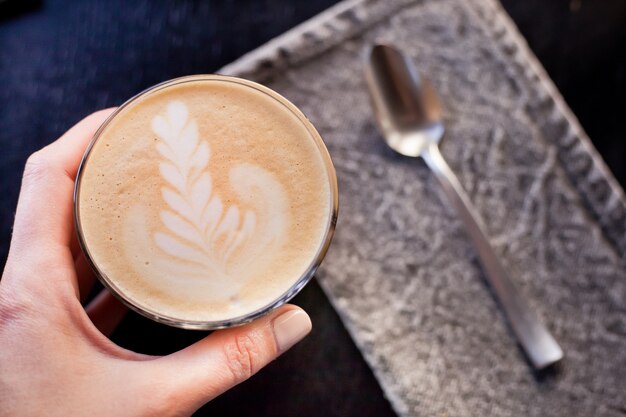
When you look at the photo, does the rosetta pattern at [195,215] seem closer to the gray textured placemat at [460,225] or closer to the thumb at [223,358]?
the thumb at [223,358]

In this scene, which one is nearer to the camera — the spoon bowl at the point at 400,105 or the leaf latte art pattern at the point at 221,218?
the leaf latte art pattern at the point at 221,218

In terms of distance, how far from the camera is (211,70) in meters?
0.86

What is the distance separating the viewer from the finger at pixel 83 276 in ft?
2.50

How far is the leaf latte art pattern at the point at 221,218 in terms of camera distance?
601mm

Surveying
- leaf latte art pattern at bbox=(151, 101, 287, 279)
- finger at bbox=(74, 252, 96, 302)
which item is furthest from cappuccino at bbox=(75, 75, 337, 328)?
finger at bbox=(74, 252, 96, 302)

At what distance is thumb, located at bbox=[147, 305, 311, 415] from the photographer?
61 centimetres

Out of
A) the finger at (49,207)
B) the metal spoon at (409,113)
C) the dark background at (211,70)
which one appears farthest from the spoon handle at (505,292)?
the finger at (49,207)

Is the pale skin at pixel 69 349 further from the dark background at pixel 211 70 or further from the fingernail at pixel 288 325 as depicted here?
the dark background at pixel 211 70

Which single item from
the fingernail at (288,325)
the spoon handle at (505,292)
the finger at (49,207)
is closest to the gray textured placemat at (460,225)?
the spoon handle at (505,292)

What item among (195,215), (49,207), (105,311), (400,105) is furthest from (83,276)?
(400,105)

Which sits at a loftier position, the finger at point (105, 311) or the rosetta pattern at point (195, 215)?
the rosetta pattern at point (195, 215)

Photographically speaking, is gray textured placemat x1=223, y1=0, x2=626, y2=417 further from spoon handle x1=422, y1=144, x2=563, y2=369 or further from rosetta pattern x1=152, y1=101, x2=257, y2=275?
rosetta pattern x1=152, y1=101, x2=257, y2=275

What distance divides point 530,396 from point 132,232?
22.0 inches

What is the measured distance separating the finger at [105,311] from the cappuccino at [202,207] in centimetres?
20
